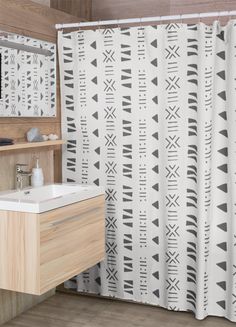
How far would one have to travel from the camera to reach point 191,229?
3.08 metres

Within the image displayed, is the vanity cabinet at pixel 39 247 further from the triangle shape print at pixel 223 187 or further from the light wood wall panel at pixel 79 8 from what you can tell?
the light wood wall panel at pixel 79 8

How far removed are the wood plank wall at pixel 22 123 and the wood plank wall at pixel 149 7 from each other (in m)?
0.46

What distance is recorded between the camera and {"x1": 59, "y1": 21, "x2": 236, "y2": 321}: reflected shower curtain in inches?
116

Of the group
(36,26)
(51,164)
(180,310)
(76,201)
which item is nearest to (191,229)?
(180,310)

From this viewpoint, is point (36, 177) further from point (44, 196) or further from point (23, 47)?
point (23, 47)

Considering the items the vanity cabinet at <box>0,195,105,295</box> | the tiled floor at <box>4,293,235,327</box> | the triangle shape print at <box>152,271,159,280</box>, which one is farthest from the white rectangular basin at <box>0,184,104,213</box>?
the tiled floor at <box>4,293,235,327</box>

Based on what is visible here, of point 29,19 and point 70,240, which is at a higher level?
point 29,19

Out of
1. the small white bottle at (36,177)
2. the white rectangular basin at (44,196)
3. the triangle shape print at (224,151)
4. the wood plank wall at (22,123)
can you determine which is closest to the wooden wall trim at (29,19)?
the wood plank wall at (22,123)

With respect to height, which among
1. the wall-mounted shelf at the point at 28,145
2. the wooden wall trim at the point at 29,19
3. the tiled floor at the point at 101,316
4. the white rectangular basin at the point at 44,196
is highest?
the wooden wall trim at the point at 29,19

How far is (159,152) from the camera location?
3.11m

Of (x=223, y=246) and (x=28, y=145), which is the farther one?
(x=223, y=246)

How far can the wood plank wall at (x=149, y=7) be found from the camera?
3.38 meters

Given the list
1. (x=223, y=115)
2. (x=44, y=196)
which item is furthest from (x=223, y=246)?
(x=44, y=196)

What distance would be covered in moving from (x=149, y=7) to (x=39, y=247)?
6.73ft
